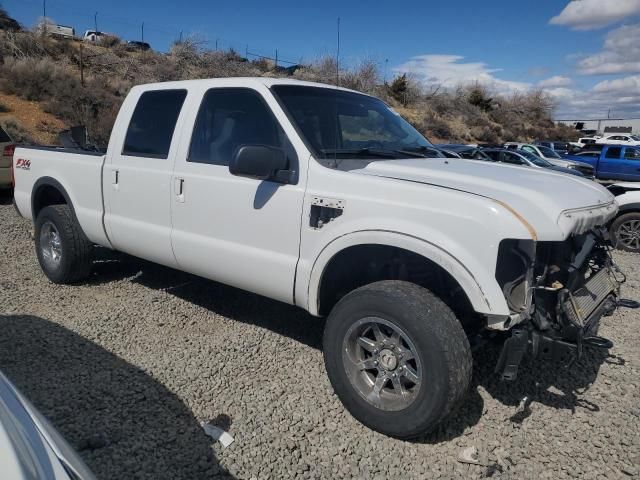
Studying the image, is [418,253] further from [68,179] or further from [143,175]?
[68,179]

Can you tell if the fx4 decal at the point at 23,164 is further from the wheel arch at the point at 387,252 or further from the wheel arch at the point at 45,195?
the wheel arch at the point at 387,252

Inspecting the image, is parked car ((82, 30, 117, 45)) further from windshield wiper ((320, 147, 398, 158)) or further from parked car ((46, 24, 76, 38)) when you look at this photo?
windshield wiper ((320, 147, 398, 158))

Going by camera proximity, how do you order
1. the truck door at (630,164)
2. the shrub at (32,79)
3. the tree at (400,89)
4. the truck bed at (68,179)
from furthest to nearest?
the tree at (400,89)
the shrub at (32,79)
the truck door at (630,164)
the truck bed at (68,179)

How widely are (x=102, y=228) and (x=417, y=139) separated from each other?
290 cm

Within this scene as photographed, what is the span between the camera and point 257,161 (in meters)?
3.27

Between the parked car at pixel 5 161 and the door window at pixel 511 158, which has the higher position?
the door window at pixel 511 158

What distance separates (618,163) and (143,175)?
2121cm

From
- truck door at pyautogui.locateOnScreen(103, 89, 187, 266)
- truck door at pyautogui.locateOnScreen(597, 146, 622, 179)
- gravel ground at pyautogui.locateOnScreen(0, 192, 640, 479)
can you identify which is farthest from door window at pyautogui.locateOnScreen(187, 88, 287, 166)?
truck door at pyautogui.locateOnScreen(597, 146, 622, 179)

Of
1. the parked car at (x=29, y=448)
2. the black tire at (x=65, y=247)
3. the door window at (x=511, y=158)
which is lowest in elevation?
the black tire at (x=65, y=247)

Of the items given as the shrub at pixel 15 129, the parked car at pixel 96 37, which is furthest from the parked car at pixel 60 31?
the shrub at pixel 15 129

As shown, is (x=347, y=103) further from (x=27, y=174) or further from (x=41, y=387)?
(x=27, y=174)

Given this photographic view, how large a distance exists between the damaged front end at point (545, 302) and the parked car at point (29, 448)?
2.03 m

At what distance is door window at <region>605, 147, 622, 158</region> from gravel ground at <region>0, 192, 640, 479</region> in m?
18.9

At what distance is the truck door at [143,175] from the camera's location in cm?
429
